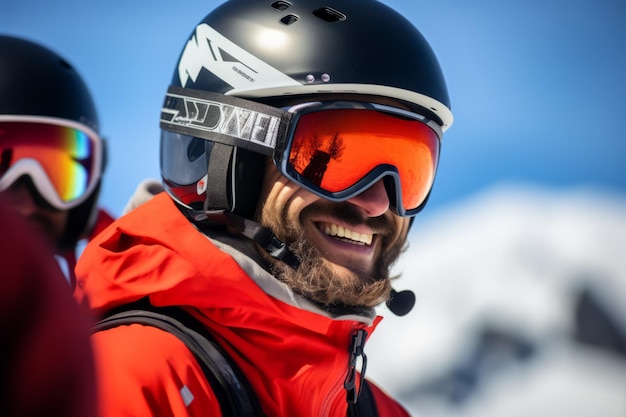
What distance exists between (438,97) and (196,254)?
3.51ft

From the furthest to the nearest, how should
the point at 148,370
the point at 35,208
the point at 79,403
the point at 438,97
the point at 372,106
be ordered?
1. the point at 35,208
2. the point at 438,97
3. the point at 372,106
4. the point at 148,370
5. the point at 79,403

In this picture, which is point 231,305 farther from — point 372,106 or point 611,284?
point 611,284

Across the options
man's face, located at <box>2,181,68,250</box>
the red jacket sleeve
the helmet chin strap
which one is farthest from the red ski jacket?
man's face, located at <box>2,181,68,250</box>

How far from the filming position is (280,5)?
240 cm

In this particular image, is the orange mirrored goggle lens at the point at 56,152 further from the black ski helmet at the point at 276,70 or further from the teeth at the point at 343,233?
the teeth at the point at 343,233

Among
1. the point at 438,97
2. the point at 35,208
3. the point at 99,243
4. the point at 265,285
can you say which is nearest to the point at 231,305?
the point at 265,285

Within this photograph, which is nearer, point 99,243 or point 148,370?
point 148,370

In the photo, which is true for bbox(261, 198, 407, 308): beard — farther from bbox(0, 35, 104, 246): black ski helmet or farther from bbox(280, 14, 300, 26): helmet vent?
bbox(0, 35, 104, 246): black ski helmet

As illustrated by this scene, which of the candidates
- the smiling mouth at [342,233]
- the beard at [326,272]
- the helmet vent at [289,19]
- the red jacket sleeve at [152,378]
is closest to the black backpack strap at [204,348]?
the red jacket sleeve at [152,378]

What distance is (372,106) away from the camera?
2.22 meters

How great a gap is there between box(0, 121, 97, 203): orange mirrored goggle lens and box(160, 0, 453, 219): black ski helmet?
1.53m

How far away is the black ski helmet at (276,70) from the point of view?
7.30 ft

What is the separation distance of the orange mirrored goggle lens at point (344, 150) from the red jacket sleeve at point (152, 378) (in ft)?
2.41

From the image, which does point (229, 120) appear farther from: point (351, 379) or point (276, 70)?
point (351, 379)
